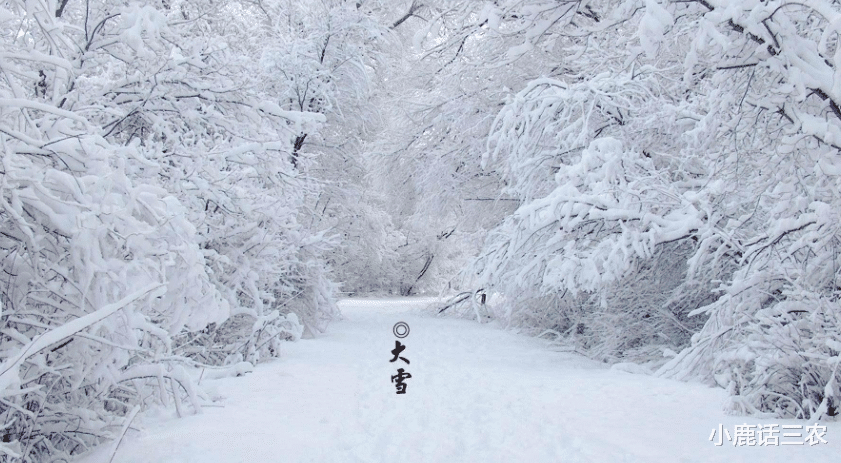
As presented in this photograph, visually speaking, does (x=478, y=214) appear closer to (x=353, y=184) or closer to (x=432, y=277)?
(x=353, y=184)

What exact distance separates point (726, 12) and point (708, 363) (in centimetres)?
413

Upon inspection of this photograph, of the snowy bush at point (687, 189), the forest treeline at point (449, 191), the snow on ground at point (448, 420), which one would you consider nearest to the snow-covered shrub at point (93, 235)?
the forest treeline at point (449, 191)

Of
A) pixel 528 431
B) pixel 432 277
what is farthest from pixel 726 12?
pixel 432 277

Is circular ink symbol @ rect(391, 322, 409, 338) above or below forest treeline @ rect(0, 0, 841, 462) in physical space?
below

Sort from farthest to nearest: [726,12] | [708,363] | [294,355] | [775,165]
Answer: [294,355], [708,363], [775,165], [726,12]

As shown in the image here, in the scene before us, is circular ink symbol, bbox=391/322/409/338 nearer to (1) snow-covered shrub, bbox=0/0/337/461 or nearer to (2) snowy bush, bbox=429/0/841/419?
(2) snowy bush, bbox=429/0/841/419

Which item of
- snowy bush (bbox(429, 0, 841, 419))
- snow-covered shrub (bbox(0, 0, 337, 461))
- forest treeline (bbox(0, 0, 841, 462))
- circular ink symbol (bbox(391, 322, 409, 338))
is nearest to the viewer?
snow-covered shrub (bbox(0, 0, 337, 461))

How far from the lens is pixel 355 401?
623 centimetres

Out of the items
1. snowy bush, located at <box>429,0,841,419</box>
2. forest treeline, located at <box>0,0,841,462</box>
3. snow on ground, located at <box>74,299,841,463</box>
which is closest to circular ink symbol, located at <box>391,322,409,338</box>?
forest treeline, located at <box>0,0,841,462</box>

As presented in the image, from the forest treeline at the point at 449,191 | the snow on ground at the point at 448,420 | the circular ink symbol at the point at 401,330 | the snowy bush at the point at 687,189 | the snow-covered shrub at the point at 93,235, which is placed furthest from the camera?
the circular ink symbol at the point at 401,330

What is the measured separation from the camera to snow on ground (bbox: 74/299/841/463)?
421 centimetres

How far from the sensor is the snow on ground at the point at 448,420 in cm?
421

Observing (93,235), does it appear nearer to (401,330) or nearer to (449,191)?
(401,330)

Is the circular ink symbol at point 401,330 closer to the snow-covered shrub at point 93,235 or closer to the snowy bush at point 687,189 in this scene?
the snowy bush at point 687,189
